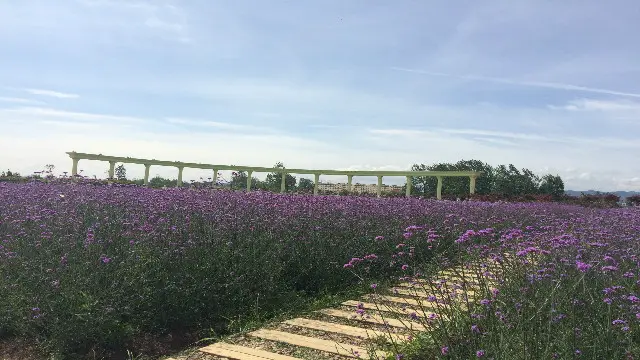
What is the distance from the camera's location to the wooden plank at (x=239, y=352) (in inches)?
114

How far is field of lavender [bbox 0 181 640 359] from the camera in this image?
93.0 inches

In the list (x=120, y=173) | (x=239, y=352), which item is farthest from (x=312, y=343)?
(x=120, y=173)

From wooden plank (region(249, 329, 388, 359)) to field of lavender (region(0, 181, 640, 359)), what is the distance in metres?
0.34

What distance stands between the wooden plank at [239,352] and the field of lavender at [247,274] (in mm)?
554

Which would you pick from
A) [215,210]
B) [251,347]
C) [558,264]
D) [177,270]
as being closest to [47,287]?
[177,270]

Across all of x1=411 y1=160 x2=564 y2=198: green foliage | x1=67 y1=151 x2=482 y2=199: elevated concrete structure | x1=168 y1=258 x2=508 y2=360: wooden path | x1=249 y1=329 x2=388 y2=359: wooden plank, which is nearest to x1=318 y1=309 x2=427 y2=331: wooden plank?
x1=168 y1=258 x2=508 y2=360: wooden path

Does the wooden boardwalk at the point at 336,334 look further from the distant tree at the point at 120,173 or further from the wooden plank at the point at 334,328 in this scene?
the distant tree at the point at 120,173

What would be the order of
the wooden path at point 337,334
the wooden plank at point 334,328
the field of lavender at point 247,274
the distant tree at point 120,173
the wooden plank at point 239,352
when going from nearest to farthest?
1. the field of lavender at point 247,274
2. the wooden path at point 337,334
3. the wooden plank at point 239,352
4. the wooden plank at point 334,328
5. the distant tree at point 120,173

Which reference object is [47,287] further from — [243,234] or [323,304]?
[323,304]

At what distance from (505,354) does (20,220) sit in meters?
3.85

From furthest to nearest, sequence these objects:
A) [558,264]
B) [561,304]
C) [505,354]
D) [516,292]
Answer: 1. [558,264]
2. [516,292]
3. [561,304]
4. [505,354]

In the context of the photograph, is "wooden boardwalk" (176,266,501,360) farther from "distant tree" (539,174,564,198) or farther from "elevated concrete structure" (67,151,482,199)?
"distant tree" (539,174,564,198)

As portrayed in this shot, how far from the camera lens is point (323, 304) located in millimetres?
4305

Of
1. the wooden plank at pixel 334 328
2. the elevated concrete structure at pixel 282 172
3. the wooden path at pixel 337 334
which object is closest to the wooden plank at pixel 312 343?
the wooden path at pixel 337 334
